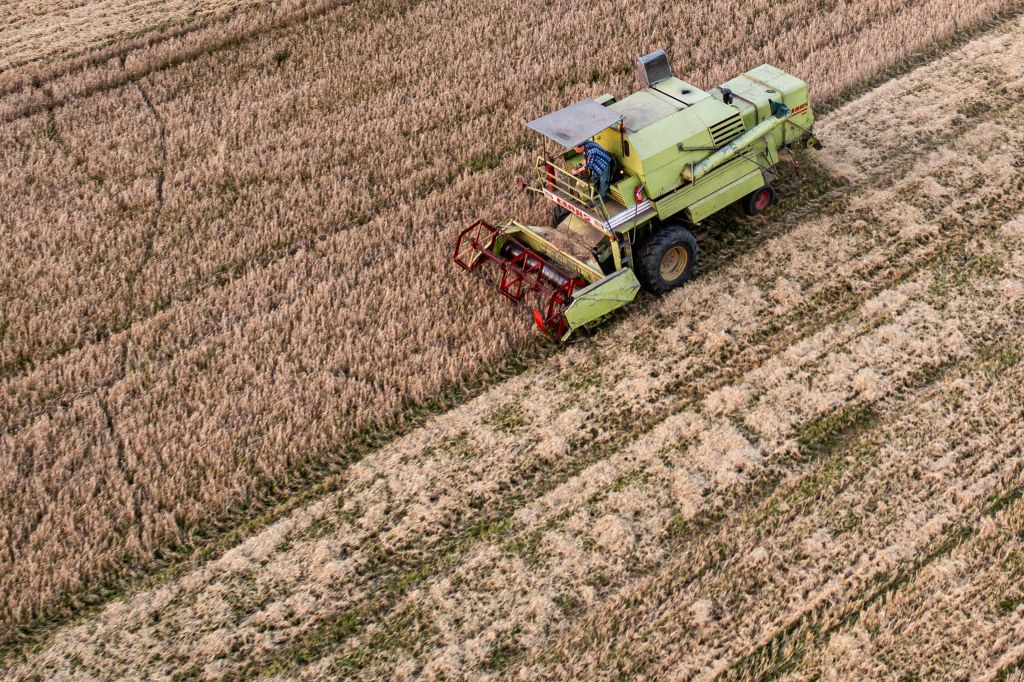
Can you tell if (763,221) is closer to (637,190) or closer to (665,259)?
(665,259)

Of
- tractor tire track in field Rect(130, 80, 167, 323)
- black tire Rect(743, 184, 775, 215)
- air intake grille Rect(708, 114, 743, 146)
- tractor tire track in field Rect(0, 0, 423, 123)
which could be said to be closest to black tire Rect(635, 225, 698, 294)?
air intake grille Rect(708, 114, 743, 146)

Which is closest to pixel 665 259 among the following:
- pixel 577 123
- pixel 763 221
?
pixel 763 221

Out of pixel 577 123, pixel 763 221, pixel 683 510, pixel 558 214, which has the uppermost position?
pixel 577 123

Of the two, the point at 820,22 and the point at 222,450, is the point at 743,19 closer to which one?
the point at 820,22

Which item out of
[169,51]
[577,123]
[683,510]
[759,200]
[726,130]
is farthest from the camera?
[169,51]

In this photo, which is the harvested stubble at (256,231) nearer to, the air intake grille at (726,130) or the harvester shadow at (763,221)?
the harvester shadow at (763,221)

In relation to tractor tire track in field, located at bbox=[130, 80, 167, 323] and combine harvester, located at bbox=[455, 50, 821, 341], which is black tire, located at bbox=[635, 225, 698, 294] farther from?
tractor tire track in field, located at bbox=[130, 80, 167, 323]
